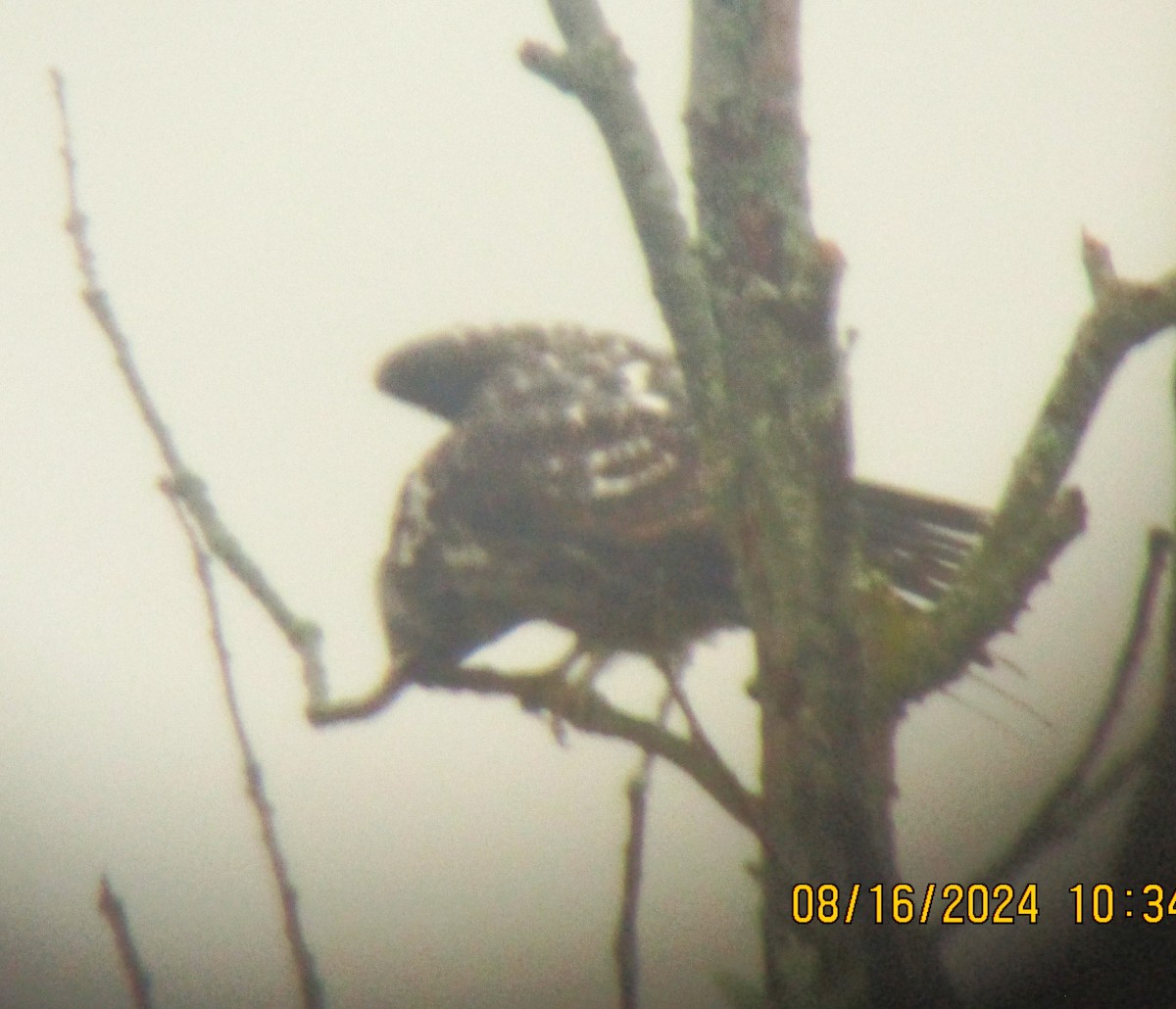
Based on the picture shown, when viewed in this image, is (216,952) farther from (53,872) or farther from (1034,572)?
(1034,572)

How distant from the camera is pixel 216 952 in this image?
7.25 feet

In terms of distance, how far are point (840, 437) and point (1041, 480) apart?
14 centimetres

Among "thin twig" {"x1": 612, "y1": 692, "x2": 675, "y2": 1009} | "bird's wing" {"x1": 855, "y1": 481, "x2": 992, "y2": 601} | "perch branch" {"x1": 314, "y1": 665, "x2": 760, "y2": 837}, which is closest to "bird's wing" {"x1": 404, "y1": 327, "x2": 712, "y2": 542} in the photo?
"bird's wing" {"x1": 855, "y1": 481, "x2": 992, "y2": 601}

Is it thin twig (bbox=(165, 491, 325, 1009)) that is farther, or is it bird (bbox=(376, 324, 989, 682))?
bird (bbox=(376, 324, 989, 682))

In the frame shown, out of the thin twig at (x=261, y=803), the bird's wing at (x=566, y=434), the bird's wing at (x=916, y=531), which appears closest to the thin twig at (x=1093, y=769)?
the thin twig at (x=261, y=803)

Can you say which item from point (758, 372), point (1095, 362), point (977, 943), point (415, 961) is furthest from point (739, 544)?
point (415, 961)

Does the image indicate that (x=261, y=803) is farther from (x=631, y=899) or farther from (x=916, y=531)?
(x=916, y=531)

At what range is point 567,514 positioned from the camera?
1.82 m
